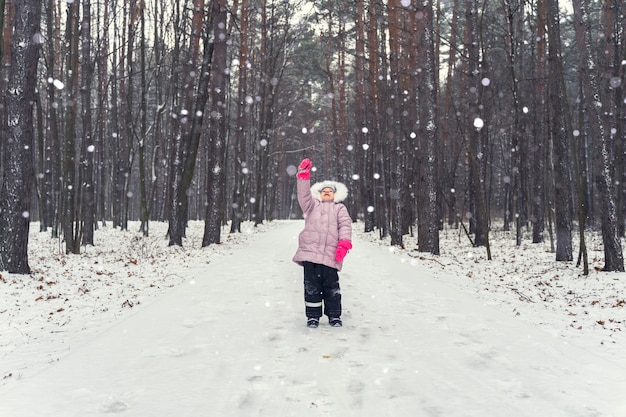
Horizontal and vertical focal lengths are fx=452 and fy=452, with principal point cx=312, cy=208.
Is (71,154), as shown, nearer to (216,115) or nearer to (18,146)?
(18,146)

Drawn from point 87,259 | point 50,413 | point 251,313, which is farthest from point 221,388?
point 87,259

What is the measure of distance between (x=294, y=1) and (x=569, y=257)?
882 inches

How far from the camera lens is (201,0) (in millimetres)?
17172

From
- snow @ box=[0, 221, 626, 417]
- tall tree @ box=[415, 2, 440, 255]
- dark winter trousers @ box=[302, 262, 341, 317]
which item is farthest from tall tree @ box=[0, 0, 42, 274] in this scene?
tall tree @ box=[415, 2, 440, 255]

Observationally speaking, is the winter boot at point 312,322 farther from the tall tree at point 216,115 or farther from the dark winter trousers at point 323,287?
the tall tree at point 216,115

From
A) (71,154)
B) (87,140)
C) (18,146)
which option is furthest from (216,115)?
(18,146)

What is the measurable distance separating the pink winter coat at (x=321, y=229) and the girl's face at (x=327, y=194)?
0.07 meters

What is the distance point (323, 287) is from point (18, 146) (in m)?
6.95

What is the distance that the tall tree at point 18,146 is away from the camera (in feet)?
28.3

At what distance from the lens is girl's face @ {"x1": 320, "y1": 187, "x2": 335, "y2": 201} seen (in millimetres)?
5941

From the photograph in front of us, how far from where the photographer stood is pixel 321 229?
5.73m

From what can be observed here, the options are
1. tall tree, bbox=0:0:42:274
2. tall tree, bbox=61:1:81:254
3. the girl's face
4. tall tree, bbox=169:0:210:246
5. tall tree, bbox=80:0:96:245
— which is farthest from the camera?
tall tree, bbox=169:0:210:246

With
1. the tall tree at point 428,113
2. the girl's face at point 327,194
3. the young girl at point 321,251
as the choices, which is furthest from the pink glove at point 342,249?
the tall tree at point 428,113

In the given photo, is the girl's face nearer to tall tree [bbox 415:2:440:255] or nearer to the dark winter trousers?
the dark winter trousers
